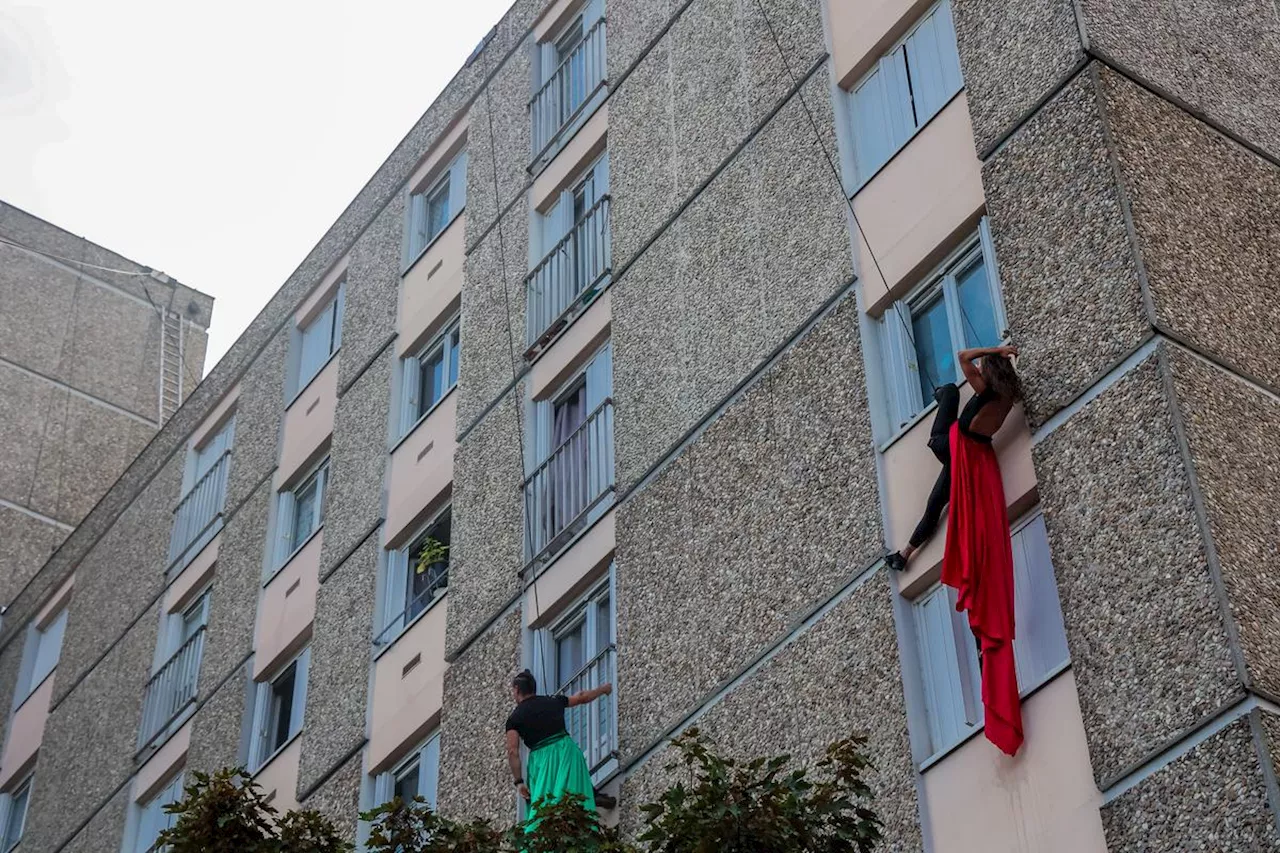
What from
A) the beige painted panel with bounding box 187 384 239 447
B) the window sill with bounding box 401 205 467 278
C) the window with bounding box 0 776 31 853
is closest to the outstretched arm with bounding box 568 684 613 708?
the window sill with bounding box 401 205 467 278

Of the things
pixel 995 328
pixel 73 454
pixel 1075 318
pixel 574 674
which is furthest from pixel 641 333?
pixel 73 454

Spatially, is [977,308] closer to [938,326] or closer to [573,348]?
[938,326]

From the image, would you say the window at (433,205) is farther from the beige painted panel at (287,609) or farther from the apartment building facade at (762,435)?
the beige painted panel at (287,609)

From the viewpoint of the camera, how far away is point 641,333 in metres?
19.9

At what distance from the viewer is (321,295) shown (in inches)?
1118

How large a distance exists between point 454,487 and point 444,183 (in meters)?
6.06

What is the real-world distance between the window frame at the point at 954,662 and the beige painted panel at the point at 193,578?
589 inches

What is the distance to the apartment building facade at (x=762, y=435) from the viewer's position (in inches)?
516

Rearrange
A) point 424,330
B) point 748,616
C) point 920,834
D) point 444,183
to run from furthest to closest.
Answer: point 444,183 < point 424,330 < point 748,616 < point 920,834

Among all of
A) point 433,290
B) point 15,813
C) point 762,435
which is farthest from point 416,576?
point 15,813

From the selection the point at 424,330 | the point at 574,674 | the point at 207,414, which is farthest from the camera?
the point at 207,414

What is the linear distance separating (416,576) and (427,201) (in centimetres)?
622

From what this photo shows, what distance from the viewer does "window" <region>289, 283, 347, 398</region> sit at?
90.9 ft

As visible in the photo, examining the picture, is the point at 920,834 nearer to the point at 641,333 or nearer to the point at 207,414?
the point at 641,333
